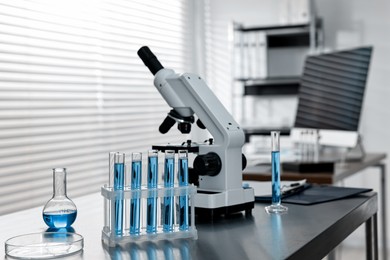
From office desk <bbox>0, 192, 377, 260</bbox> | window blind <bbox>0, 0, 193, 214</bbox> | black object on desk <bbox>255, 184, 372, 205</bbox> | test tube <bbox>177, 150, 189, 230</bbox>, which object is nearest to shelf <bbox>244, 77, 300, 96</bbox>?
window blind <bbox>0, 0, 193, 214</bbox>

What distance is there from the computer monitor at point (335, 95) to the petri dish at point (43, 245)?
1.77m

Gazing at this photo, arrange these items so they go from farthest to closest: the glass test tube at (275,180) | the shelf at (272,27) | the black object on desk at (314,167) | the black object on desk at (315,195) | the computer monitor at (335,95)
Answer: the shelf at (272,27) < the computer monitor at (335,95) < the black object on desk at (314,167) < the black object on desk at (315,195) < the glass test tube at (275,180)

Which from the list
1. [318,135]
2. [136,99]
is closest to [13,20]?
[136,99]

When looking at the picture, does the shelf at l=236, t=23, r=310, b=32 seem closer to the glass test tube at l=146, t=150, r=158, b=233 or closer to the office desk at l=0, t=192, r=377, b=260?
the office desk at l=0, t=192, r=377, b=260

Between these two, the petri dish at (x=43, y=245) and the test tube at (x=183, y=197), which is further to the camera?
the test tube at (x=183, y=197)

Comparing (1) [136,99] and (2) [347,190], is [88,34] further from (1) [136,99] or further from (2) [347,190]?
(2) [347,190]

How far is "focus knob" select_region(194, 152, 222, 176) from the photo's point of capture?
1.38 meters

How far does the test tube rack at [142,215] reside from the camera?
112 centimetres

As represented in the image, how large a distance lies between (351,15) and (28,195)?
2605 millimetres

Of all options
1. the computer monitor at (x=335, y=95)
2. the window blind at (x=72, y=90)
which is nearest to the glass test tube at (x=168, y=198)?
the computer monitor at (x=335, y=95)

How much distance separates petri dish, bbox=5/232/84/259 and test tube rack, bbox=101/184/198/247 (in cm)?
7

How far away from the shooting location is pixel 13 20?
9.52 feet

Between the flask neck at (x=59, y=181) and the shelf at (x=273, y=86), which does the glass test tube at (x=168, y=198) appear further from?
the shelf at (x=273, y=86)

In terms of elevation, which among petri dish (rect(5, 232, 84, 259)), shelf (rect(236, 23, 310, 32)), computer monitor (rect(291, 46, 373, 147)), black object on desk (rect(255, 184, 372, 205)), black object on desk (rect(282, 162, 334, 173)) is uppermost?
shelf (rect(236, 23, 310, 32))
